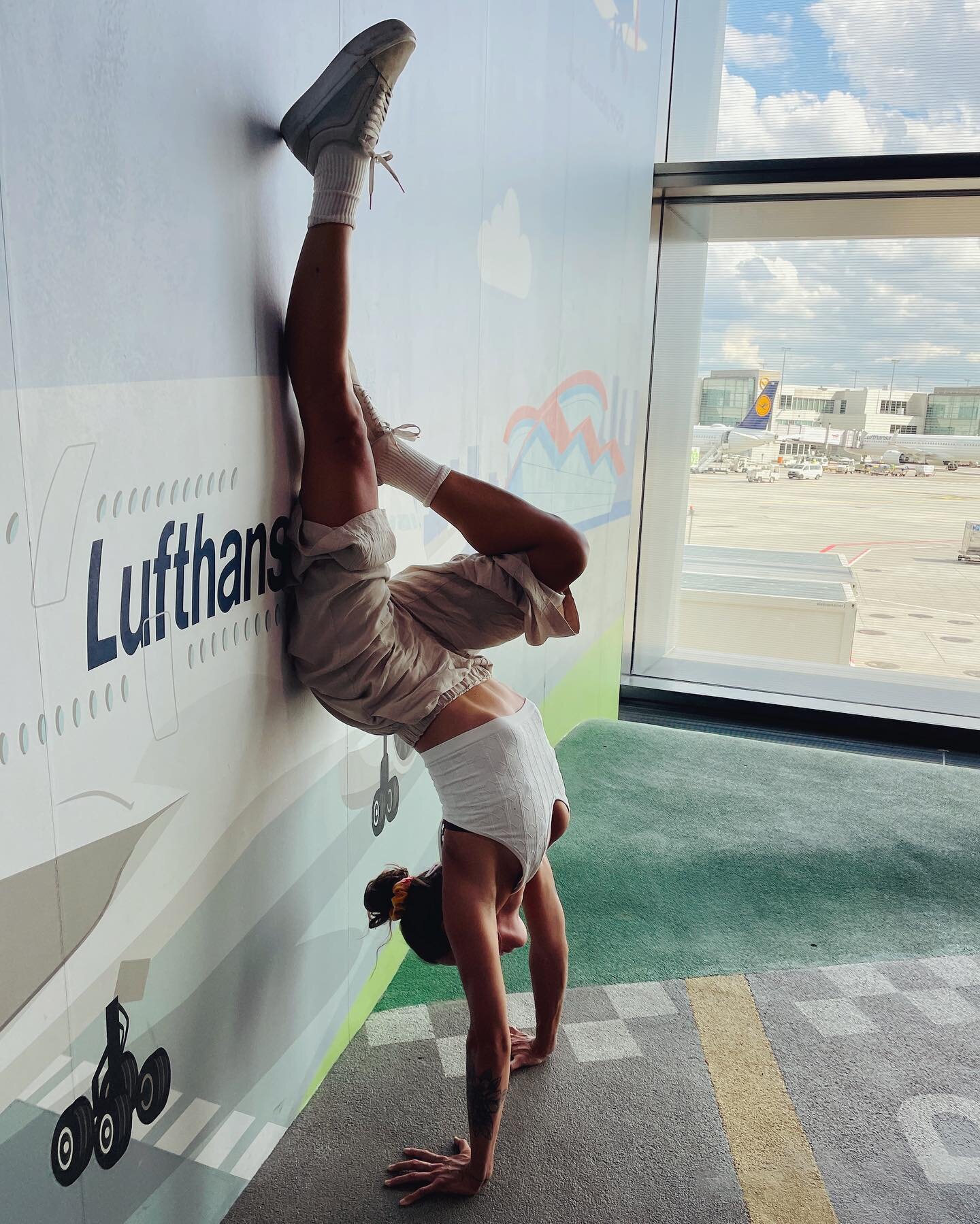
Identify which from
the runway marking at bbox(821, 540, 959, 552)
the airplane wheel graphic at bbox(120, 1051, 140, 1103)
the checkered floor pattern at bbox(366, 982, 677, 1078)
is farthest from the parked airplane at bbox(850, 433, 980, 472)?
the airplane wheel graphic at bbox(120, 1051, 140, 1103)

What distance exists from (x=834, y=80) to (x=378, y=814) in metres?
3.64

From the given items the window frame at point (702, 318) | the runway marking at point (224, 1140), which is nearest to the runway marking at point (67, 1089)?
the runway marking at point (224, 1140)

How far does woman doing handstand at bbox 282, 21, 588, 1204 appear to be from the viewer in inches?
53.2

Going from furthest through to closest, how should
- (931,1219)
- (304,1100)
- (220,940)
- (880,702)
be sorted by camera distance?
(880,702), (304,1100), (931,1219), (220,940)

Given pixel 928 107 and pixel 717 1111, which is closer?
pixel 717 1111

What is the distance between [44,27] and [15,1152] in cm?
117

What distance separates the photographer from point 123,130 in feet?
3.41

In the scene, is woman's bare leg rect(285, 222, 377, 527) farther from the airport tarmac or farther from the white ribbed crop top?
the airport tarmac

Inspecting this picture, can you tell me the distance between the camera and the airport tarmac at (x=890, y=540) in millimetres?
4203

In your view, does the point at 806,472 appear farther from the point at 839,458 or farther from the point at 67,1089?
the point at 67,1089

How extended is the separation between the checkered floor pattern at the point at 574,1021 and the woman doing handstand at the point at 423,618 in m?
0.35

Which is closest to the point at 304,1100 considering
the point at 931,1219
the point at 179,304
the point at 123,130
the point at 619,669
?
the point at 931,1219

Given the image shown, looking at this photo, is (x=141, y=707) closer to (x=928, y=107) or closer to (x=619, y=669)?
(x=619, y=669)

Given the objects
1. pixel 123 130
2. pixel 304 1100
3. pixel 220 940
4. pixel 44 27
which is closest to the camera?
pixel 44 27
